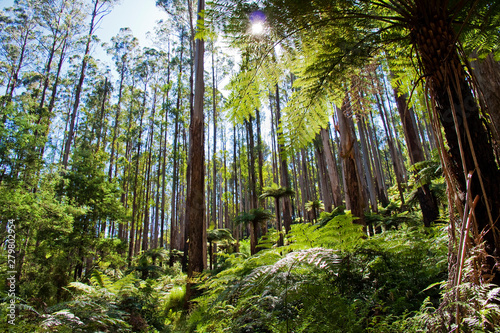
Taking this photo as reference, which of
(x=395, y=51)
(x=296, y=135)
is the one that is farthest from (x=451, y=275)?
(x=395, y=51)

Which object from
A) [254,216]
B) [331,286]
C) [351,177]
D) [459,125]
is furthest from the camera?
[254,216]

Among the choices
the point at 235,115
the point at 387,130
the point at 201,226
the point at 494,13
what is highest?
the point at 387,130

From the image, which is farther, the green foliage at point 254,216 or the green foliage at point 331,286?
the green foliage at point 254,216

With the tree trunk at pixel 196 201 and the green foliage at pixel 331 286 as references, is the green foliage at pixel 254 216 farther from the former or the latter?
the green foliage at pixel 331 286

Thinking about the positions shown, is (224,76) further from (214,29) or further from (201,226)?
(214,29)

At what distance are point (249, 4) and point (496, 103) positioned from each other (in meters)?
3.44

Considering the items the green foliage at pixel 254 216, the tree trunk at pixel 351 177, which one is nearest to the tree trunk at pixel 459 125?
the tree trunk at pixel 351 177

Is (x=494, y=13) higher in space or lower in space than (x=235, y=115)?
higher

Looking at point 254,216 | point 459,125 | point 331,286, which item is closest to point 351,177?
point 331,286

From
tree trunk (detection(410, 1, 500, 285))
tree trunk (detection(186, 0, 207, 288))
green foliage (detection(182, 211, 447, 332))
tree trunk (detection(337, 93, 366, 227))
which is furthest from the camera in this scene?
tree trunk (detection(186, 0, 207, 288))

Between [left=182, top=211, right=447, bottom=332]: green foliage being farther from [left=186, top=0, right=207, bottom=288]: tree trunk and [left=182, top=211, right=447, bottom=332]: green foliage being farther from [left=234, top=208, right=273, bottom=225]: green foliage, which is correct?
[left=234, top=208, right=273, bottom=225]: green foliage

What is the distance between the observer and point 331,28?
1.82 m

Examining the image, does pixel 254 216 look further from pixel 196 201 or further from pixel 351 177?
pixel 351 177

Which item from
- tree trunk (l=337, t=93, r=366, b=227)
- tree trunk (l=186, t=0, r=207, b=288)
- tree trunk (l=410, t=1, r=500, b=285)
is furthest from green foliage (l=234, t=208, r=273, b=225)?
tree trunk (l=410, t=1, r=500, b=285)
